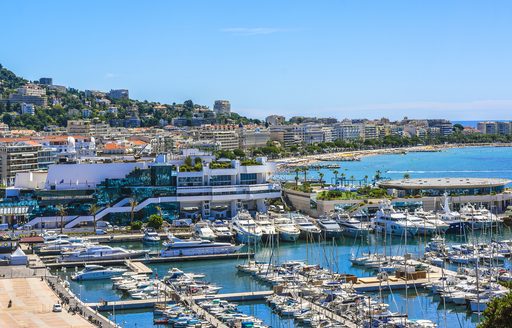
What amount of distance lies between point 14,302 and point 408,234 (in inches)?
1096

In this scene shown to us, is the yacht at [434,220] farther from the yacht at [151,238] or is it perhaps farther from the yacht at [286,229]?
the yacht at [151,238]

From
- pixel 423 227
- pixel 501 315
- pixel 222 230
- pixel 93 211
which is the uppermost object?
pixel 501 315

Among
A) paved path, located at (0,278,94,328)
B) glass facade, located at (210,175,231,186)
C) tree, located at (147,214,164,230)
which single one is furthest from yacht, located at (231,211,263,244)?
paved path, located at (0,278,94,328)

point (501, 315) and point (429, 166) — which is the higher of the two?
point (501, 315)

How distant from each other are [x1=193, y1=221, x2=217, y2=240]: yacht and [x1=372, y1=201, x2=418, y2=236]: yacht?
982cm

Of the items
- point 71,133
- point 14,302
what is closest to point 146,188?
point 14,302

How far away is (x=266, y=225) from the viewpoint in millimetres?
56719

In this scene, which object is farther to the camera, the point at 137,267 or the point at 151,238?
the point at 151,238

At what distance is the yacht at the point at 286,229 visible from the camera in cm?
5538

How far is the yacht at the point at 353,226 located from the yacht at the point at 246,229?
18.6 feet

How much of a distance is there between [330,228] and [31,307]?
26.0 metres

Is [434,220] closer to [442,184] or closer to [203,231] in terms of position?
[442,184]

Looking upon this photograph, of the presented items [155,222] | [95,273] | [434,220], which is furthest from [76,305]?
[434,220]

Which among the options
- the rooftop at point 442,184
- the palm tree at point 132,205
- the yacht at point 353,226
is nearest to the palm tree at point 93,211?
the palm tree at point 132,205
